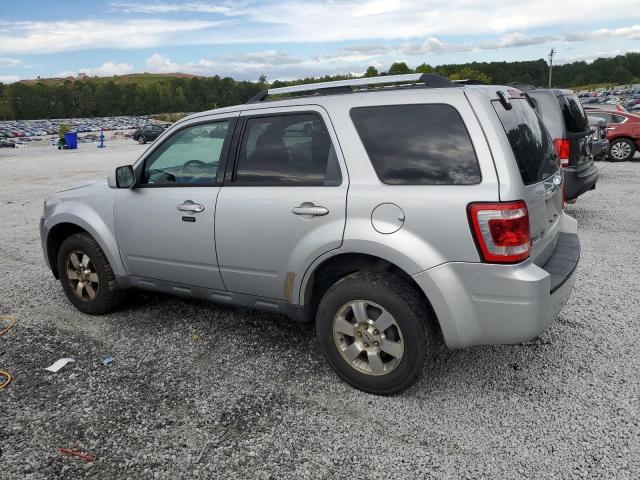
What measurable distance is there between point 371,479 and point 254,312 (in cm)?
241

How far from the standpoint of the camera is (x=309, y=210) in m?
3.31

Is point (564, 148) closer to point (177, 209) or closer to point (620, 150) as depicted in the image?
point (177, 209)

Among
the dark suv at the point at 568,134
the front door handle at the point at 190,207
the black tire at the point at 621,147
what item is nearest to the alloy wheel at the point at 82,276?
the front door handle at the point at 190,207

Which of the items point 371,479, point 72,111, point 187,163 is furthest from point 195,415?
point 72,111

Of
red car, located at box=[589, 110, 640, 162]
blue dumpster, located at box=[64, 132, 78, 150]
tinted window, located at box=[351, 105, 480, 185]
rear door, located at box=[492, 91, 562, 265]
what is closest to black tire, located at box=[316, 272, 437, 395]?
tinted window, located at box=[351, 105, 480, 185]

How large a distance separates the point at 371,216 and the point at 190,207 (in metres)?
1.49

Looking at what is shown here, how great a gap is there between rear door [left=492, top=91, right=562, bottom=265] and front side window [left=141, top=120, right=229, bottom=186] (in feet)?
6.59

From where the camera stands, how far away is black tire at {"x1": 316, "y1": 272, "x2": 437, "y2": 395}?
3049mm

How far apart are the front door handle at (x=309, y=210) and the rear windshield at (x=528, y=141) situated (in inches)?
46.0

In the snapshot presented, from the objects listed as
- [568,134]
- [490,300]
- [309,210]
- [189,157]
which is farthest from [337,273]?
[568,134]

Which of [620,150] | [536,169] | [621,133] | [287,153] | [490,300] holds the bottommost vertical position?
[490,300]

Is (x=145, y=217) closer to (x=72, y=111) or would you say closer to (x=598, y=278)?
(x=598, y=278)

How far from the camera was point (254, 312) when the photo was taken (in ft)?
15.7

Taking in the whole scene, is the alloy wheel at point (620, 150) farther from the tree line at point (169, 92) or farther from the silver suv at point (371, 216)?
the tree line at point (169, 92)
